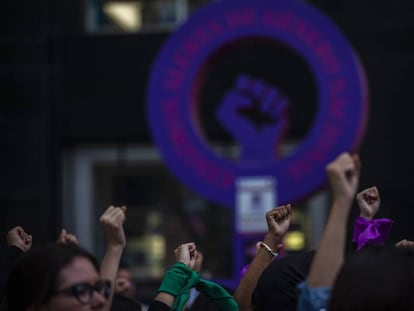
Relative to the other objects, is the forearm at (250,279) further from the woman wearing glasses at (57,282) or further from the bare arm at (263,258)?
the woman wearing glasses at (57,282)

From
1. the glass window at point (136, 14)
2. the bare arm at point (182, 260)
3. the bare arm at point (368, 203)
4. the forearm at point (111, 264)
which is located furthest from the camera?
the glass window at point (136, 14)

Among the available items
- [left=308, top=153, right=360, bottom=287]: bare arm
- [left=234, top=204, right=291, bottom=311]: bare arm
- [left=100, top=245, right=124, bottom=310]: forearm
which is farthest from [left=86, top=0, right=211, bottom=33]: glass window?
[left=308, top=153, right=360, bottom=287]: bare arm

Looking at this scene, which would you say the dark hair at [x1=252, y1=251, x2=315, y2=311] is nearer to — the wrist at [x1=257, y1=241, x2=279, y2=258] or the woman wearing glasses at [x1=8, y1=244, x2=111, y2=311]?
the wrist at [x1=257, y1=241, x2=279, y2=258]

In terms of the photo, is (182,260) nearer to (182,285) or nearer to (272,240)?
(182,285)

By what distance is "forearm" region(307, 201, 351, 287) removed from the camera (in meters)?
3.01

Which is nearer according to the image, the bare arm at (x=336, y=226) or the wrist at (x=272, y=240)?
the bare arm at (x=336, y=226)

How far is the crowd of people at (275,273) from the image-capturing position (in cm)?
286

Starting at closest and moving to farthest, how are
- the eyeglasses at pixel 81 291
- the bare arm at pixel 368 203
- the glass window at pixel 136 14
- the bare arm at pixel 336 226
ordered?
the bare arm at pixel 336 226 < the eyeglasses at pixel 81 291 < the bare arm at pixel 368 203 < the glass window at pixel 136 14

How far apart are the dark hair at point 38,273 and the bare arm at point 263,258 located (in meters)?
0.99

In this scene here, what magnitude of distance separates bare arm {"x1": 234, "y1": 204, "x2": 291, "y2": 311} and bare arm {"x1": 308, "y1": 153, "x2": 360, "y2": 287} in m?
1.13

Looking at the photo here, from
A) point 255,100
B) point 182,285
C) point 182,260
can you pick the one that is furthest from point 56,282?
point 255,100

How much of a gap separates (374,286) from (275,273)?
104 cm

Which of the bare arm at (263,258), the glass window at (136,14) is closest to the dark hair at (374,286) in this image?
the bare arm at (263,258)

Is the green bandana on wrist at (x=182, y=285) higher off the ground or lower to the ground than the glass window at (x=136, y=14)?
lower
